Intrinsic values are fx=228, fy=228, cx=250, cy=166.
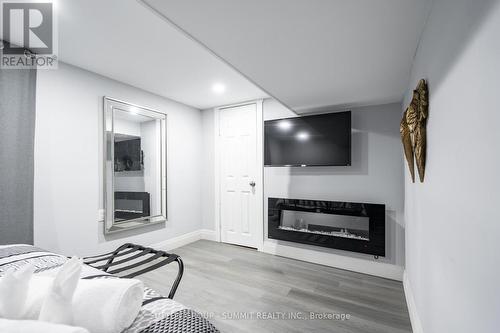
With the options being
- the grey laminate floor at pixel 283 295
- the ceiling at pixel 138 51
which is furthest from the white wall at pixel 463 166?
the ceiling at pixel 138 51

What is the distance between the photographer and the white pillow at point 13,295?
74 cm

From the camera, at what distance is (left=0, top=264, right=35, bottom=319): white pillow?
738mm

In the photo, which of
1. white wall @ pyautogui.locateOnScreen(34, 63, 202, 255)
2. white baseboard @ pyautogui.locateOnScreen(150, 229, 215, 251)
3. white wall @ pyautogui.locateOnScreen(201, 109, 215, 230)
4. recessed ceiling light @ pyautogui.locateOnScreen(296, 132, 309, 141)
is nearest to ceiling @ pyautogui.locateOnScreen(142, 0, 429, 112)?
recessed ceiling light @ pyautogui.locateOnScreen(296, 132, 309, 141)

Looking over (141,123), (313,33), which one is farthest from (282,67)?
(141,123)

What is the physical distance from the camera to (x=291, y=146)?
131 inches

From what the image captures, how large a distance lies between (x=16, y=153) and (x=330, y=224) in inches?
143

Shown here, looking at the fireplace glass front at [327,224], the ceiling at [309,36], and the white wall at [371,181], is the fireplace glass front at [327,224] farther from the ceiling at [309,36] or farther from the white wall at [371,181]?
the ceiling at [309,36]

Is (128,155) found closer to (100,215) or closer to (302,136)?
(100,215)

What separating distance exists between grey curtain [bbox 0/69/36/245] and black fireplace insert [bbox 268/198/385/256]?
283cm

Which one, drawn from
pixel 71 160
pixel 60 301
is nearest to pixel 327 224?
pixel 60 301

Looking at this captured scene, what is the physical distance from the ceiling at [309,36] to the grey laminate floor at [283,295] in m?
2.17

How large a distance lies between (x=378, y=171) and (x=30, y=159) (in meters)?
3.88

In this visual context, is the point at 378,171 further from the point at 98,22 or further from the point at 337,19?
the point at 98,22

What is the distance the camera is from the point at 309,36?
1465 mm
